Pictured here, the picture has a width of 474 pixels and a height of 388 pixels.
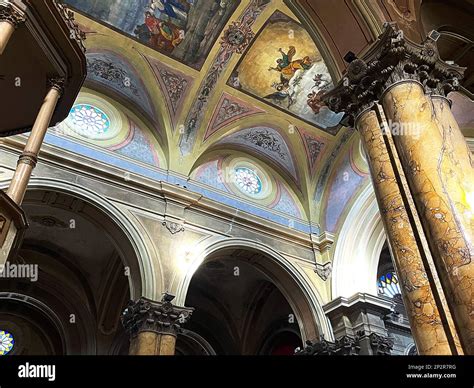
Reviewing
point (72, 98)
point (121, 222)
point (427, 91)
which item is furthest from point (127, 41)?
point (427, 91)

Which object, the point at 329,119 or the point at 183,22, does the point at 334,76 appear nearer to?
the point at 183,22

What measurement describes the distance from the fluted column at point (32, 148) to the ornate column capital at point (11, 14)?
887 mm

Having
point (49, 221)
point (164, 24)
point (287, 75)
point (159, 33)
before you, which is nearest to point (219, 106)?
point (287, 75)

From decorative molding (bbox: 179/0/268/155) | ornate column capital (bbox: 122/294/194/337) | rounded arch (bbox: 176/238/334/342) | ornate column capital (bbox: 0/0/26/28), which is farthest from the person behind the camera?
rounded arch (bbox: 176/238/334/342)

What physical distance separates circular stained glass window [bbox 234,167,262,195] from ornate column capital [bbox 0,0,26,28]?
800 cm

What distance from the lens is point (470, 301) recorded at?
3.29 meters

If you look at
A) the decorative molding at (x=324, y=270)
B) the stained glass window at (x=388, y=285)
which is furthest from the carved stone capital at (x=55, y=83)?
the stained glass window at (x=388, y=285)

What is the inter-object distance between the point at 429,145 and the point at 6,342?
517 inches

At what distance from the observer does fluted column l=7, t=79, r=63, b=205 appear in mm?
4184

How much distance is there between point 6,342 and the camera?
43.0 ft

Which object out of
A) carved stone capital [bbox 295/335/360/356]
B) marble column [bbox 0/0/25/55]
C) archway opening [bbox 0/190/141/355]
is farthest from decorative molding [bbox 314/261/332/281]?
marble column [bbox 0/0/25/55]

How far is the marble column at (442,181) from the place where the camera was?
341 cm

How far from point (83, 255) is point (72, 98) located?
7.94 meters

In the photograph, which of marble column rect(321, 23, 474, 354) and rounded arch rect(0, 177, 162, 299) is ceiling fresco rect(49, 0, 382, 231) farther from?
marble column rect(321, 23, 474, 354)
